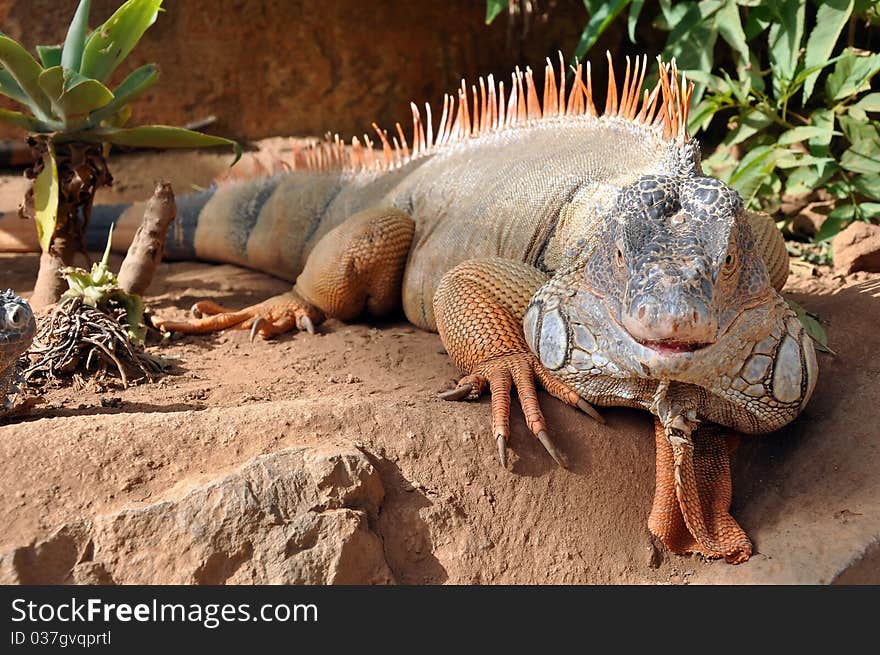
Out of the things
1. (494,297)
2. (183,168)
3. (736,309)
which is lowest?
(183,168)

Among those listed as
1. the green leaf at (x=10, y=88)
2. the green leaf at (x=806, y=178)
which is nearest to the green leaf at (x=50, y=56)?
the green leaf at (x=10, y=88)

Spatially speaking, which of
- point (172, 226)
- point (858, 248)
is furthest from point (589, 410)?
point (172, 226)

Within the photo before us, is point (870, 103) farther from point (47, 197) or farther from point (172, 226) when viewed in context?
point (47, 197)

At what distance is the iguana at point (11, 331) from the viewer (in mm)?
2994

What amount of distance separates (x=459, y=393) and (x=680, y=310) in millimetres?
1059

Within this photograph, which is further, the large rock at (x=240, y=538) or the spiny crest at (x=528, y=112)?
the spiny crest at (x=528, y=112)

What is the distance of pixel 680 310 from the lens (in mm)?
2619

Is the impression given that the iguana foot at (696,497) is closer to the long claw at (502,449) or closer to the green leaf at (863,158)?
the long claw at (502,449)

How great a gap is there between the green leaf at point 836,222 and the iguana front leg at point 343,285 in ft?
7.67

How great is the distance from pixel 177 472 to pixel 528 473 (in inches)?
44.6

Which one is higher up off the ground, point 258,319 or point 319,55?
point 319,55
